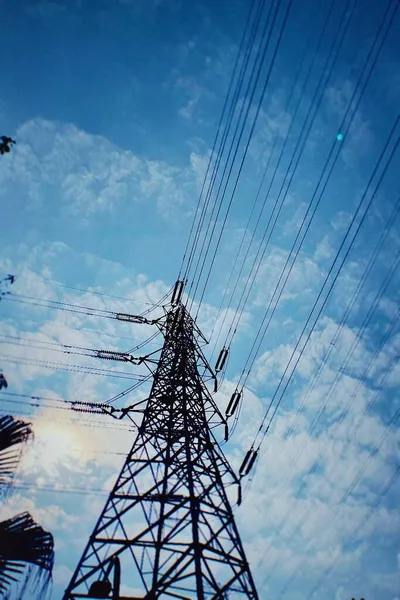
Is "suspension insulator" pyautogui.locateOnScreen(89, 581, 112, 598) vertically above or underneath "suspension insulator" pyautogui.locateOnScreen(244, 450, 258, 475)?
underneath

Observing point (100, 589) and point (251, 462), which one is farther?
point (251, 462)

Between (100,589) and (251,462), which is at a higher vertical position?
(251,462)

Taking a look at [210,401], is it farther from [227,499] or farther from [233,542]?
[233,542]

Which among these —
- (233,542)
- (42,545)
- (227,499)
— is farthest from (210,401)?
(42,545)

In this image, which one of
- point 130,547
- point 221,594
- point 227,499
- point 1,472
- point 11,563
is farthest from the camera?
point 227,499

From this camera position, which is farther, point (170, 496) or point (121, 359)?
point (121, 359)

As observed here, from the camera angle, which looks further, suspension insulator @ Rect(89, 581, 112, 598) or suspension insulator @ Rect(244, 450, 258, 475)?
suspension insulator @ Rect(244, 450, 258, 475)

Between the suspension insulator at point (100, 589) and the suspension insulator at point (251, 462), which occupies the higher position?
the suspension insulator at point (251, 462)

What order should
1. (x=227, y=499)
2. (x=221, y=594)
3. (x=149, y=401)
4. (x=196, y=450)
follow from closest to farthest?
(x=221, y=594), (x=227, y=499), (x=196, y=450), (x=149, y=401)

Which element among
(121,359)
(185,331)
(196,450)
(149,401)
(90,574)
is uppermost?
(185,331)

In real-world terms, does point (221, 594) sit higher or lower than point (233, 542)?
lower

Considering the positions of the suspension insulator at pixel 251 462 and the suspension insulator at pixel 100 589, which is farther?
the suspension insulator at pixel 251 462
